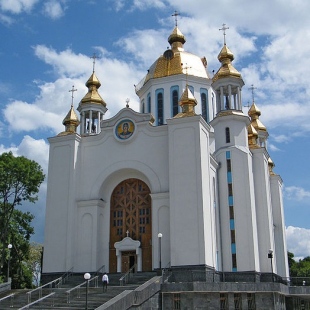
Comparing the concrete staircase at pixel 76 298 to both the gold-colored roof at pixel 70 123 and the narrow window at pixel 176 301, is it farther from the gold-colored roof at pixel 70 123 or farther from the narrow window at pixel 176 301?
the gold-colored roof at pixel 70 123

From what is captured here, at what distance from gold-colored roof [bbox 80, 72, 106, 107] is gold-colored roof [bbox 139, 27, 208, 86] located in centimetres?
381

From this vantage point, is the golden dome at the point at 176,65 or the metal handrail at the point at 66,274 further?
the golden dome at the point at 176,65

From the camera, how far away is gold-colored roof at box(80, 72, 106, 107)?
107 ft

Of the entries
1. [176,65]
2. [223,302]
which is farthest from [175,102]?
[223,302]

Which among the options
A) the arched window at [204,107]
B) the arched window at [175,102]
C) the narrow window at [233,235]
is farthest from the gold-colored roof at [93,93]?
the narrow window at [233,235]

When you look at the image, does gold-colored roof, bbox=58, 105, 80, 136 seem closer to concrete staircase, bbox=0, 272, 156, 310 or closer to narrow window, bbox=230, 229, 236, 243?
concrete staircase, bbox=0, 272, 156, 310

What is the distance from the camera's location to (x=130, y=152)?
1097 inches

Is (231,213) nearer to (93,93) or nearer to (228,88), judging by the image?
(228,88)

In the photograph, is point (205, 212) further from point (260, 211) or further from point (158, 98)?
point (158, 98)

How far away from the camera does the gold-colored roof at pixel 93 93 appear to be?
107 feet

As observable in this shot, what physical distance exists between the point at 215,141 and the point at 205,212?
7183 mm

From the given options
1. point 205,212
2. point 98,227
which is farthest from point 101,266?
point 205,212

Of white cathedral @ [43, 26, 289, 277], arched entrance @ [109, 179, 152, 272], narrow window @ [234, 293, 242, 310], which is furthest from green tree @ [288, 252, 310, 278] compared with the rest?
narrow window @ [234, 293, 242, 310]

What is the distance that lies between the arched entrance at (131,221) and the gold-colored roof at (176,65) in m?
10.2
